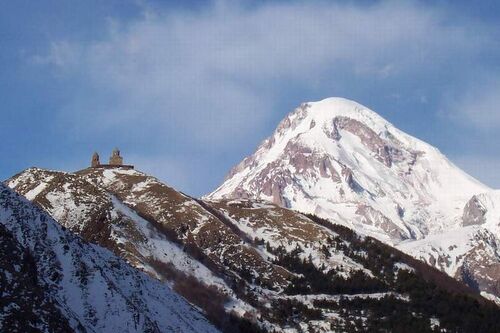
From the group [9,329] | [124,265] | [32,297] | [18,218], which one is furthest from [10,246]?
[124,265]

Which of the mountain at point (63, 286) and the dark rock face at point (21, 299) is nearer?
the dark rock face at point (21, 299)

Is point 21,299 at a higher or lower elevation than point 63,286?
lower

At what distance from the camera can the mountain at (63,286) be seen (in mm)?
76500

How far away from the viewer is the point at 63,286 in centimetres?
9881

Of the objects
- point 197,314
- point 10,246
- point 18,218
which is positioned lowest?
point 10,246

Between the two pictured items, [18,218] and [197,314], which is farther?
[197,314]

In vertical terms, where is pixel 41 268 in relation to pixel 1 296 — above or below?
above

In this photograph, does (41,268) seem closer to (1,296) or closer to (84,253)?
(84,253)

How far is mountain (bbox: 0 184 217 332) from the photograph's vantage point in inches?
3012

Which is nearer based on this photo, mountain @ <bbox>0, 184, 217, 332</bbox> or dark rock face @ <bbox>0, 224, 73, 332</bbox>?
dark rock face @ <bbox>0, 224, 73, 332</bbox>

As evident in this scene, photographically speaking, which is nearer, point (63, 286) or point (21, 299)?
point (21, 299)

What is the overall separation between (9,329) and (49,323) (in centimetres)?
531

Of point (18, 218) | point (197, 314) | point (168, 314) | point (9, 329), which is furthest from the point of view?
point (197, 314)

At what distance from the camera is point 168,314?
121 metres
